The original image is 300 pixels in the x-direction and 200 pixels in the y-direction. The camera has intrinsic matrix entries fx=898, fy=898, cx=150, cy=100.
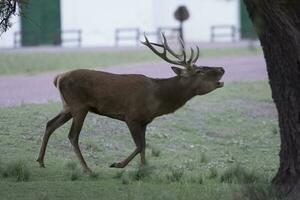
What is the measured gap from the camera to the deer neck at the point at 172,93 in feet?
39.5

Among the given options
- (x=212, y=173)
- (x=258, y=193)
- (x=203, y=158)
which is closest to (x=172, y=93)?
(x=212, y=173)

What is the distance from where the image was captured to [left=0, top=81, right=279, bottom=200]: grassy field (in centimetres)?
1003

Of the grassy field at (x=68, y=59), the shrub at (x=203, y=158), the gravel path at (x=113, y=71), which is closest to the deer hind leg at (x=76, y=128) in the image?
the shrub at (x=203, y=158)

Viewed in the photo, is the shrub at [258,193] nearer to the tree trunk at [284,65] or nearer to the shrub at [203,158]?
the tree trunk at [284,65]

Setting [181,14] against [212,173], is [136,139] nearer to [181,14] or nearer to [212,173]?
[212,173]

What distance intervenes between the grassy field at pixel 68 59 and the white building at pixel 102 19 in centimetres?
703

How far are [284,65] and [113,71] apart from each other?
17.6m

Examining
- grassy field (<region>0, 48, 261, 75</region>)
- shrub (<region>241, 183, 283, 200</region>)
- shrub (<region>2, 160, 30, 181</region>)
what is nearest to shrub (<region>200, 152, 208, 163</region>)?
shrub (<region>2, 160, 30, 181</region>)

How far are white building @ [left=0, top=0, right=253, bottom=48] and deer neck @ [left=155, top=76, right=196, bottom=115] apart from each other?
32821 mm

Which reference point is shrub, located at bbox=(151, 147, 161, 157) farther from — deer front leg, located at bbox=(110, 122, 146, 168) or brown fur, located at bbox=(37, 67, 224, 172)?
deer front leg, located at bbox=(110, 122, 146, 168)

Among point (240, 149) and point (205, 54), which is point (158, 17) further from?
point (240, 149)

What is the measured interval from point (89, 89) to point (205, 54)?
80.0 feet

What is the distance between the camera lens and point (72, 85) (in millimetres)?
11781

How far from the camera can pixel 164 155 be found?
14.3 m
